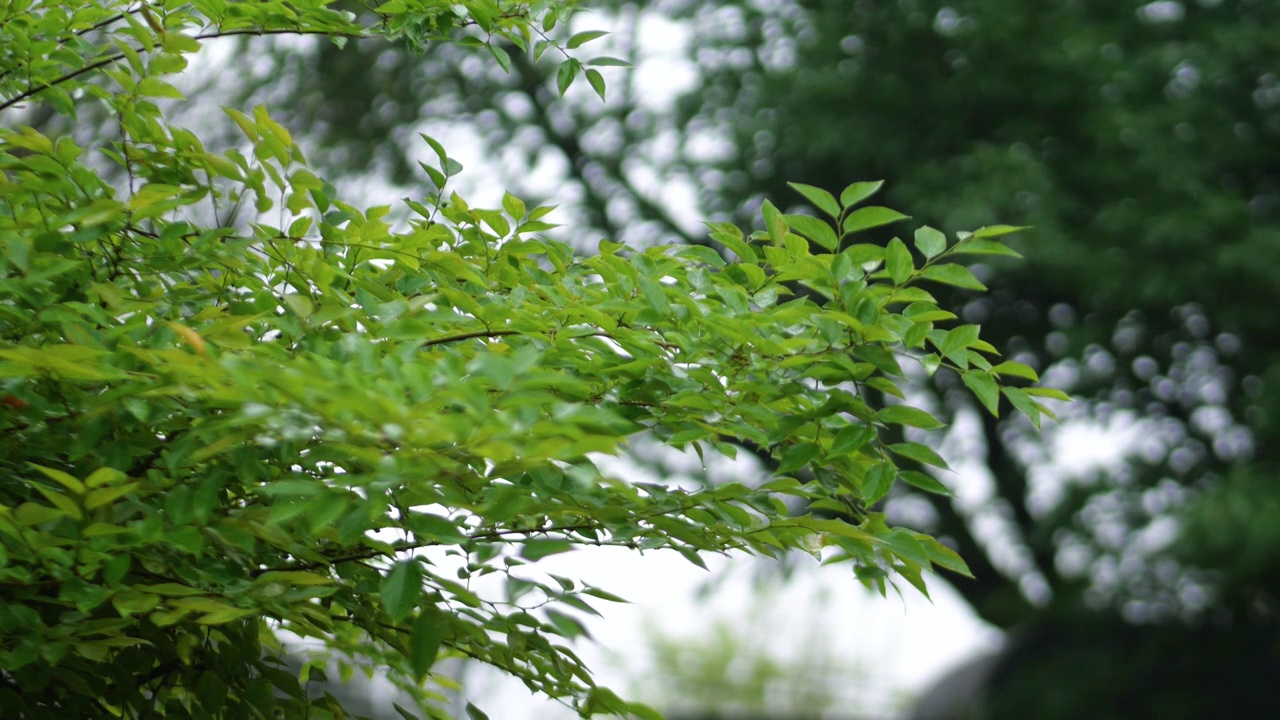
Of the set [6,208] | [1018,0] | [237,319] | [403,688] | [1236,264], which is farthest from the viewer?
[1018,0]

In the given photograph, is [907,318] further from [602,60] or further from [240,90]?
[240,90]

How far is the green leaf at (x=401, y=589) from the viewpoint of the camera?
1187mm

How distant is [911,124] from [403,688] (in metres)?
6.15

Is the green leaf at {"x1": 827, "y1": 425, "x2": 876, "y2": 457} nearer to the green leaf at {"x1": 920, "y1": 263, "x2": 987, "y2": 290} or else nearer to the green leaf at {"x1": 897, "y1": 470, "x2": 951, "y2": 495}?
the green leaf at {"x1": 897, "y1": 470, "x2": 951, "y2": 495}

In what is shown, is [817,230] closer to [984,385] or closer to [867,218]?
[867,218]

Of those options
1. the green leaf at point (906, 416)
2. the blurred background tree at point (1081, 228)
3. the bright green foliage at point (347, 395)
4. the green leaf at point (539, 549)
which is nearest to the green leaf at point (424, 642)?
the bright green foliage at point (347, 395)

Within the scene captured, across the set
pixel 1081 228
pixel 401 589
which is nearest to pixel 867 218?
pixel 401 589

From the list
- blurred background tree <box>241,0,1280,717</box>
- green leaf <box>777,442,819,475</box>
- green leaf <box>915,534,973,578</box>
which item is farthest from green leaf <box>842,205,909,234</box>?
blurred background tree <box>241,0,1280,717</box>

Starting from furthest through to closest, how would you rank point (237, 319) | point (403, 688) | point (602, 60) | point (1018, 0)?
point (1018, 0) → point (403, 688) → point (602, 60) → point (237, 319)

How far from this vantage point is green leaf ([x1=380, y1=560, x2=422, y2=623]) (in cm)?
119

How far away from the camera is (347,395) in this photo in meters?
1.02

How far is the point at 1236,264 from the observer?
Answer: 6.03 m

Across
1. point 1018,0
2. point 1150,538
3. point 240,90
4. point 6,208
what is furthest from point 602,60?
point 240,90

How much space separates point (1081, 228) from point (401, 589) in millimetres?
6369
